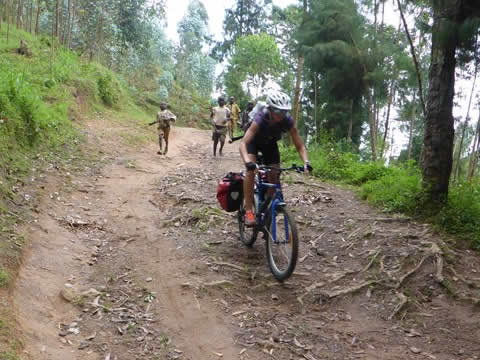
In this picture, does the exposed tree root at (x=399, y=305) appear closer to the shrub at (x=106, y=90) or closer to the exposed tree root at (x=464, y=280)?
the exposed tree root at (x=464, y=280)

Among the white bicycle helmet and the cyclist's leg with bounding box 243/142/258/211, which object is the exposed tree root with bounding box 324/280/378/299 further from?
the white bicycle helmet

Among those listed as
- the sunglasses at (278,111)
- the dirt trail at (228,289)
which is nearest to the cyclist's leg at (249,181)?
the sunglasses at (278,111)

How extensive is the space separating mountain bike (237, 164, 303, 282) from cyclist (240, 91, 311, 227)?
4.4 inches

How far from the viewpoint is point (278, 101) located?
4660 millimetres

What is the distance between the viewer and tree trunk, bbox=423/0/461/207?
5.44m

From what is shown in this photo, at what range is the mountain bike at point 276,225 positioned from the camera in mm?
4496

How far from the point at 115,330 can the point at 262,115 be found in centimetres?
276

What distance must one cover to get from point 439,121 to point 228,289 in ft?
11.9

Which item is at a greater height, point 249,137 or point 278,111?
point 278,111

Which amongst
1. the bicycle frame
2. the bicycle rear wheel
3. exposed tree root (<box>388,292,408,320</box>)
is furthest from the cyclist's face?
exposed tree root (<box>388,292,408,320</box>)

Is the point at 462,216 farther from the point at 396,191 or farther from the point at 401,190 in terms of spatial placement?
the point at 396,191

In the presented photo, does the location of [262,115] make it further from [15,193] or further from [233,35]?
[233,35]

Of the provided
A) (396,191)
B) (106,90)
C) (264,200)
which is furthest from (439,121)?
(106,90)

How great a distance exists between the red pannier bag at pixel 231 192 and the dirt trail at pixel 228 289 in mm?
591
